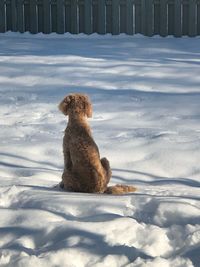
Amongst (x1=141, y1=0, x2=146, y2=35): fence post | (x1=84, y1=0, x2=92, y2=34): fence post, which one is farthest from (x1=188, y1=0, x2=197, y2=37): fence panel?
(x1=84, y1=0, x2=92, y2=34): fence post

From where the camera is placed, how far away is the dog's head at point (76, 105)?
440 cm

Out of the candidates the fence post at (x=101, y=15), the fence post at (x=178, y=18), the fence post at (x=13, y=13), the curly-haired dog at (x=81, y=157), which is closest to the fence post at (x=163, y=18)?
the fence post at (x=178, y=18)

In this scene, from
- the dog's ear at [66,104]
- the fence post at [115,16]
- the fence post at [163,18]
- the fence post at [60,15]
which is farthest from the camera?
the fence post at [60,15]

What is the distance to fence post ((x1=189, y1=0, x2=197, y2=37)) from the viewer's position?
12.8 m

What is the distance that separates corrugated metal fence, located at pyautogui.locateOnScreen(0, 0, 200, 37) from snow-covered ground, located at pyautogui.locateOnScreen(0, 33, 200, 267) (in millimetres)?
1349

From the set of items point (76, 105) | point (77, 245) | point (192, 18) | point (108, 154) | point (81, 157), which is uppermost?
point (192, 18)

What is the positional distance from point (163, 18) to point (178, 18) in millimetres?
309

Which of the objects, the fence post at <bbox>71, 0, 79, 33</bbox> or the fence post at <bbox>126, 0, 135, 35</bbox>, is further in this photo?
the fence post at <bbox>71, 0, 79, 33</bbox>

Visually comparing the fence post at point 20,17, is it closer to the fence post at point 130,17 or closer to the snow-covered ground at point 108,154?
the snow-covered ground at point 108,154

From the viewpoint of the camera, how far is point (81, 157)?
4301mm

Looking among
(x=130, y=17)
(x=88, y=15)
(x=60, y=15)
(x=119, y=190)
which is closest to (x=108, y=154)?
(x=119, y=190)

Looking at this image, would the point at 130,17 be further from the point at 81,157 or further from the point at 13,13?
the point at 81,157

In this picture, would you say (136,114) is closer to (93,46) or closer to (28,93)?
(28,93)

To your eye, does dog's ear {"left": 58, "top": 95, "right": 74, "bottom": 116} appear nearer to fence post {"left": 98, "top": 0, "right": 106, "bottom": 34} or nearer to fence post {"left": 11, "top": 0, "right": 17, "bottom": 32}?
fence post {"left": 98, "top": 0, "right": 106, "bottom": 34}
